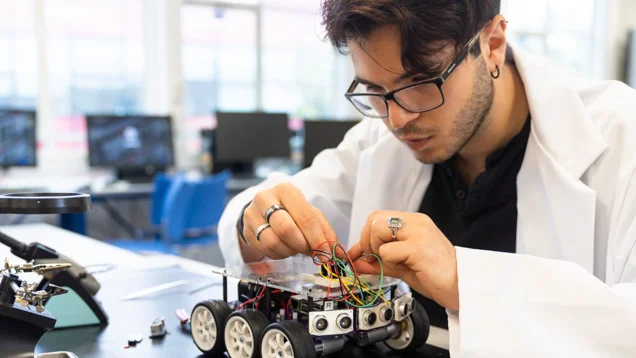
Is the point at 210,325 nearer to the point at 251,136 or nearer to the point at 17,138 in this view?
the point at 17,138

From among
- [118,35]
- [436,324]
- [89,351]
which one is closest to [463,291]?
[436,324]

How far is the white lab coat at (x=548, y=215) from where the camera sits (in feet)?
2.45

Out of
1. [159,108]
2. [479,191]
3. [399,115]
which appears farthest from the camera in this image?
[159,108]

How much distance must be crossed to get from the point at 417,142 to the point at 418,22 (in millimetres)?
248

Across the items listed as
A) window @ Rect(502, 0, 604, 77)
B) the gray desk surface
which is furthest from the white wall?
the gray desk surface

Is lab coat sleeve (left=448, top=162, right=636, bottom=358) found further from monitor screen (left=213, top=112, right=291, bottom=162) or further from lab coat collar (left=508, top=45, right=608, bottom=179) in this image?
monitor screen (left=213, top=112, right=291, bottom=162)

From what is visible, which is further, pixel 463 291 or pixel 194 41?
pixel 194 41

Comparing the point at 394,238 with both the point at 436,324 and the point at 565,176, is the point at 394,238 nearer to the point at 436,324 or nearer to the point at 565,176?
the point at 436,324

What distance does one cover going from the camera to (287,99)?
5.74 metres

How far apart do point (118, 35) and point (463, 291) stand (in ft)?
15.1

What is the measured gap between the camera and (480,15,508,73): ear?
1.10 m

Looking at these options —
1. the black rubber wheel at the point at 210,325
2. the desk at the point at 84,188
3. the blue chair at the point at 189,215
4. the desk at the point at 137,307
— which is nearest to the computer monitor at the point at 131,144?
the desk at the point at 84,188

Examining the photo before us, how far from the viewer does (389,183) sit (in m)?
1.41

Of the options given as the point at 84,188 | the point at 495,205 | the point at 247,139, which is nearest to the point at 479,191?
the point at 495,205
